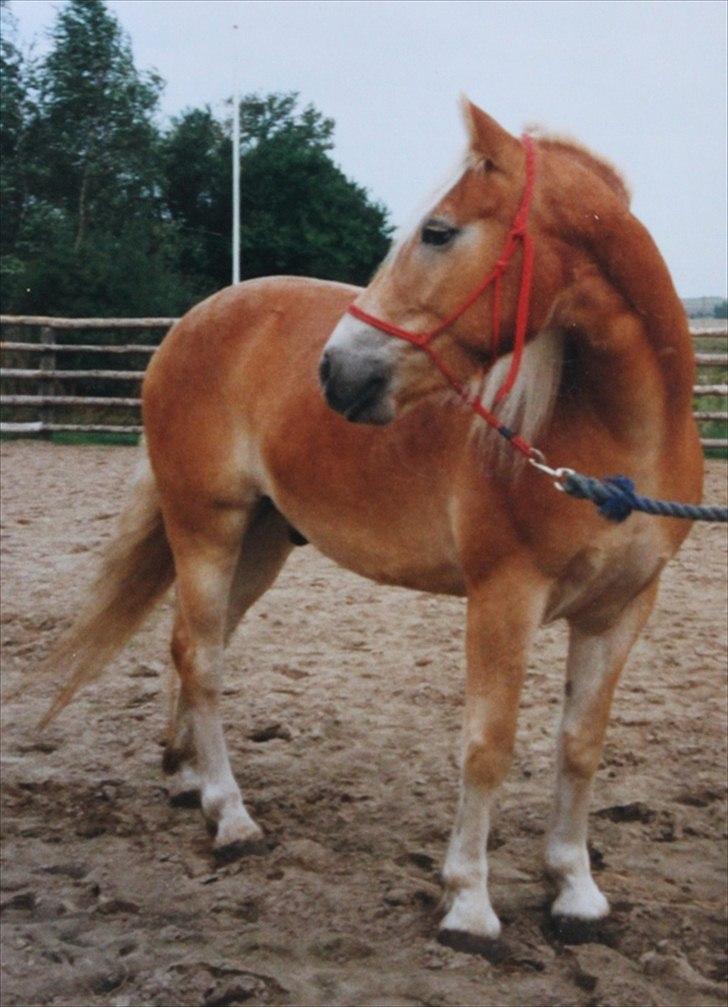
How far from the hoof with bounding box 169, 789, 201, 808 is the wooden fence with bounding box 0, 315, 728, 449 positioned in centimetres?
1007

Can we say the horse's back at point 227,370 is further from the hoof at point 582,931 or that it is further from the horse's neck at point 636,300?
the hoof at point 582,931

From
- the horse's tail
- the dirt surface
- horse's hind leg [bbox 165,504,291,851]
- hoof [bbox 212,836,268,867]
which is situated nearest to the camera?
the dirt surface

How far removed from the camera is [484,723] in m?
2.82

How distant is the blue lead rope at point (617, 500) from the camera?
7.89 feet

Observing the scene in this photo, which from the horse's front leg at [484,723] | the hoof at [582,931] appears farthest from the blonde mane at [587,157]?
the hoof at [582,931]

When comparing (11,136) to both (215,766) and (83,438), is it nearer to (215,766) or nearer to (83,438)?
(83,438)

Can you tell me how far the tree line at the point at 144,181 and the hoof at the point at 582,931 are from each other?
2099 cm

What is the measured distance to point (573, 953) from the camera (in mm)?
2826

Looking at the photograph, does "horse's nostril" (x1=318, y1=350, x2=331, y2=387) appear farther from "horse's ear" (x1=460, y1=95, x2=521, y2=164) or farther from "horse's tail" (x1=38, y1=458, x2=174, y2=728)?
"horse's tail" (x1=38, y1=458, x2=174, y2=728)

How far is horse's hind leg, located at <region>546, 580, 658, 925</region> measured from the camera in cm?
299

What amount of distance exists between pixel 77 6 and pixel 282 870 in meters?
26.7

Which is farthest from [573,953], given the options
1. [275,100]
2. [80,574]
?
[275,100]

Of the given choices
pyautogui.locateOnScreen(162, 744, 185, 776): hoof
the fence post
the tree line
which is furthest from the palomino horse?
the tree line

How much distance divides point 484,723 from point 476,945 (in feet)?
1.65
